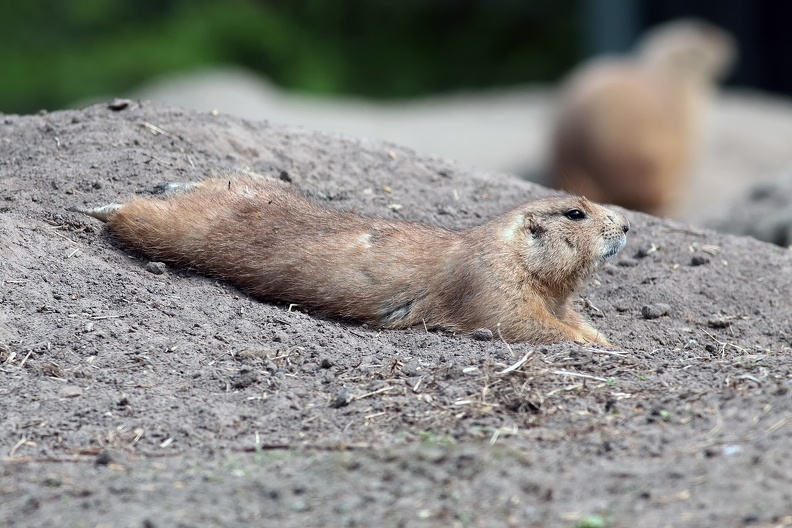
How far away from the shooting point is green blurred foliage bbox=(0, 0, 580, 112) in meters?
18.6

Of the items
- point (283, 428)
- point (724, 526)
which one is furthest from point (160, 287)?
point (724, 526)

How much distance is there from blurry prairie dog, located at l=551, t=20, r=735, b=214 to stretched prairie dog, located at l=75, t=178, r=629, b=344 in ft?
27.0

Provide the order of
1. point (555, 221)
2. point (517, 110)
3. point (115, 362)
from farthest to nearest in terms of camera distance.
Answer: point (517, 110), point (555, 221), point (115, 362)

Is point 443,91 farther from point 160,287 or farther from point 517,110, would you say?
point 160,287

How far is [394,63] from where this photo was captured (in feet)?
72.1

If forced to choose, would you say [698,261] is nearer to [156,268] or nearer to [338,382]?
[338,382]

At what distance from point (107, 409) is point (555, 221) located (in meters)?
2.46

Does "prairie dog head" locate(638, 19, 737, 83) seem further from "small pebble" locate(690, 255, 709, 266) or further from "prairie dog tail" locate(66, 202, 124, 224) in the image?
"prairie dog tail" locate(66, 202, 124, 224)

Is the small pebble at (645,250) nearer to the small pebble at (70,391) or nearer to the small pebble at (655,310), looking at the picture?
the small pebble at (655,310)

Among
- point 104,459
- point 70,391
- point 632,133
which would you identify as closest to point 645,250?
point 70,391

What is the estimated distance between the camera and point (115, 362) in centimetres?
454

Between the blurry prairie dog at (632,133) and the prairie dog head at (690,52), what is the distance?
19 millimetres

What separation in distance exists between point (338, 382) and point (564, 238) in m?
1.61

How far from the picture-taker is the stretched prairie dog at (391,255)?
205 inches
